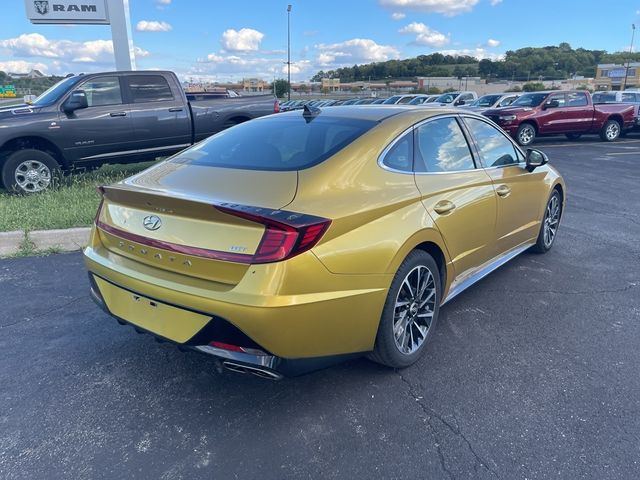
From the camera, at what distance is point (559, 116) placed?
51.2ft

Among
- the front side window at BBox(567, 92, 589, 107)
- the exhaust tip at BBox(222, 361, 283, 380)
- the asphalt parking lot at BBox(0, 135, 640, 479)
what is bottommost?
the asphalt parking lot at BBox(0, 135, 640, 479)

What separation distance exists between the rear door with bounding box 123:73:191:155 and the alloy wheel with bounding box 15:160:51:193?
59.8 inches

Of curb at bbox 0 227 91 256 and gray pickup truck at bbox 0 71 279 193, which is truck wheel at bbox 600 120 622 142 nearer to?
gray pickup truck at bbox 0 71 279 193

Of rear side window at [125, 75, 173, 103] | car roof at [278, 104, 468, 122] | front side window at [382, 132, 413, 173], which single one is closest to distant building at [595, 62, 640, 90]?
rear side window at [125, 75, 173, 103]

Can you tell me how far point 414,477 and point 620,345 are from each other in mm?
2039

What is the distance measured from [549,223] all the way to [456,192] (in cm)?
242

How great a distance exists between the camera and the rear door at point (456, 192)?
3.20 metres

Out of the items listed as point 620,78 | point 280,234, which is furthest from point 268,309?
point 620,78

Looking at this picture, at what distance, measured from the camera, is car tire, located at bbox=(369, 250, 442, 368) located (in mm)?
2789

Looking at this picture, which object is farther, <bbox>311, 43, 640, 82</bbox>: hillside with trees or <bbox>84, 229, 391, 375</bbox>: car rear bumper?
<bbox>311, 43, 640, 82</bbox>: hillside with trees

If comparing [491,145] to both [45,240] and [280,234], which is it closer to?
[280,234]

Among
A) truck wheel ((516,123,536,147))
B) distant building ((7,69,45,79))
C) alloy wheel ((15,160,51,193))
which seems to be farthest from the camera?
distant building ((7,69,45,79))

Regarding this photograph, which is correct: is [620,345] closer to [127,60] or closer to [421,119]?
[421,119]

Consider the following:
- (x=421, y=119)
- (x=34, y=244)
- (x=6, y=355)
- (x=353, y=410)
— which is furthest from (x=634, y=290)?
(x=34, y=244)
